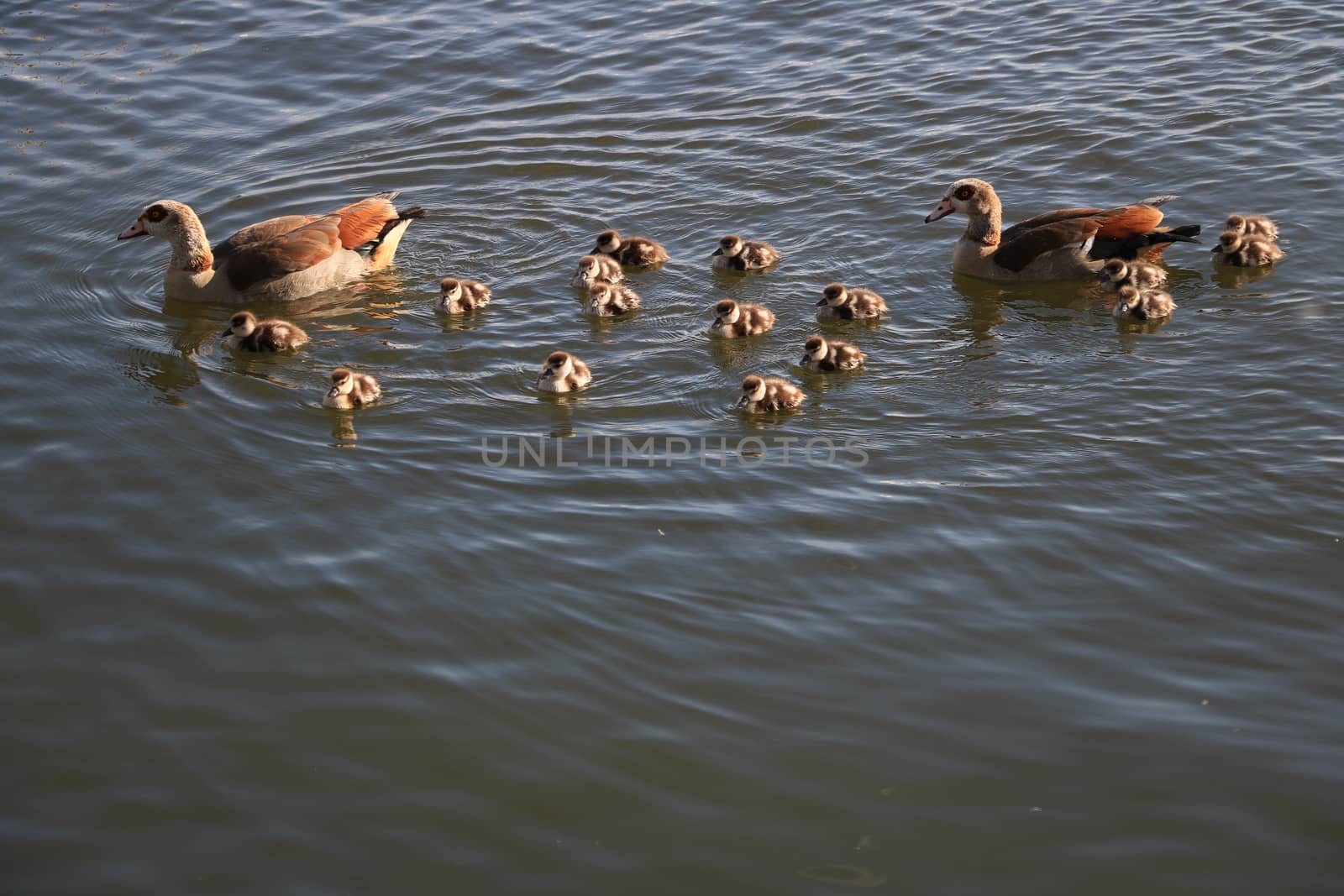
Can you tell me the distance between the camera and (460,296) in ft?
30.3

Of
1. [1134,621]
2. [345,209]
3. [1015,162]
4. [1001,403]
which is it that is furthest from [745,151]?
[1134,621]

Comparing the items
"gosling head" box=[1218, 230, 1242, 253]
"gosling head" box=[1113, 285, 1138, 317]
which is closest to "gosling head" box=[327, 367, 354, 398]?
"gosling head" box=[1113, 285, 1138, 317]

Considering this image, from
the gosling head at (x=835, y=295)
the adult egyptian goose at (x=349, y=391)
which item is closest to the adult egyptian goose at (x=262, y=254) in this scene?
the adult egyptian goose at (x=349, y=391)

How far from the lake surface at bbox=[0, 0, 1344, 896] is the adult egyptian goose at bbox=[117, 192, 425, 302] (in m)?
0.22

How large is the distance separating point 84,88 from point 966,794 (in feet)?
42.0

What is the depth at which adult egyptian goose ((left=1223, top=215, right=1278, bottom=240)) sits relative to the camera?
30.5 feet

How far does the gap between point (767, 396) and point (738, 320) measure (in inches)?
42.9

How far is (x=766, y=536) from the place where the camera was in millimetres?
6594

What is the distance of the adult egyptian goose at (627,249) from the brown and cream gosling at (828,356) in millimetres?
2047

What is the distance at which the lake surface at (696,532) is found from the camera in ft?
16.2

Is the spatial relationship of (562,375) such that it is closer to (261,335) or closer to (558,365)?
(558,365)

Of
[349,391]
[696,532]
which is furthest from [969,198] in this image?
[349,391]

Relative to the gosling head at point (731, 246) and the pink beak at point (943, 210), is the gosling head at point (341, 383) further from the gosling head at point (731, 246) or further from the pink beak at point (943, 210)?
the pink beak at point (943, 210)

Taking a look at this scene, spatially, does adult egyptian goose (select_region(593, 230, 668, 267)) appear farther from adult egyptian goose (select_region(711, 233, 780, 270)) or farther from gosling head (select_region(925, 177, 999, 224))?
gosling head (select_region(925, 177, 999, 224))
